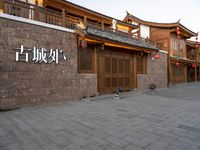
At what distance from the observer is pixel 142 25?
17.3m

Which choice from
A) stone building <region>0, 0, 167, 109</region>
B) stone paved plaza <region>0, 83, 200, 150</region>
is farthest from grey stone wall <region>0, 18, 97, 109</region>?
stone paved plaza <region>0, 83, 200, 150</region>

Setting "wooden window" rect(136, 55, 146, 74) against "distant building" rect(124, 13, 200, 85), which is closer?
"wooden window" rect(136, 55, 146, 74)

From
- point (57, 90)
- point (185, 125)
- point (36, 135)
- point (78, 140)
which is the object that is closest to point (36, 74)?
point (57, 90)

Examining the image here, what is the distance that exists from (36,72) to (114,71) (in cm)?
516

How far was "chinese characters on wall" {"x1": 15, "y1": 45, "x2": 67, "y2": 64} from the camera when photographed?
20.3 ft

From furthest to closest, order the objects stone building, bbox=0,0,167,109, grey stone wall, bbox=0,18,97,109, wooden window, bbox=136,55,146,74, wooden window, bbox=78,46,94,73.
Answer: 1. wooden window, bbox=136,55,146,74
2. wooden window, bbox=78,46,94,73
3. stone building, bbox=0,0,167,109
4. grey stone wall, bbox=0,18,97,109

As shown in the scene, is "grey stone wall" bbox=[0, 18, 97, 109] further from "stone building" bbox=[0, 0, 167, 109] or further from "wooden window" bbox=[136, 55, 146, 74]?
"wooden window" bbox=[136, 55, 146, 74]

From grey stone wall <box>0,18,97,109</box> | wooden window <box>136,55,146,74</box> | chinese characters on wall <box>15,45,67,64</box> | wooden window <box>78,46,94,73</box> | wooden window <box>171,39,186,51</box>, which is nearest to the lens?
grey stone wall <box>0,18,97,109</box>

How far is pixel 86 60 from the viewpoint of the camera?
8.82 metres

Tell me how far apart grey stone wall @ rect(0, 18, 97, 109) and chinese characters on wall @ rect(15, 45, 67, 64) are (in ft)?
0.46

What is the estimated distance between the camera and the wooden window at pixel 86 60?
8523 mm

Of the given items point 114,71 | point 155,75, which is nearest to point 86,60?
point 114,71

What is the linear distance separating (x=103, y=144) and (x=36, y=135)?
1.47 meters

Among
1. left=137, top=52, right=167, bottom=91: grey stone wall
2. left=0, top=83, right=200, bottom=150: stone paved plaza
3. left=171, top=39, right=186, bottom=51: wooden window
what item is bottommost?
left=0, top=83, right=200, bottom=150: stone paved plaza
